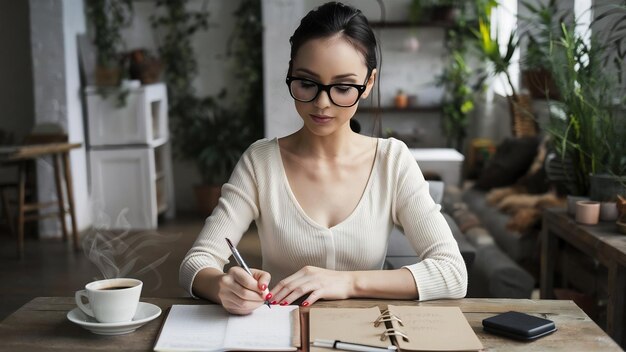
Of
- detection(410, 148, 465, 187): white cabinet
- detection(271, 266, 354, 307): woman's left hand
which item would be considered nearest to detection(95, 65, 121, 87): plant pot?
detection(410, 148, 465, 187): white cabinet

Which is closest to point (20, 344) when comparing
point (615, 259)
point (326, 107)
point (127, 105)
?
point (326, 107)

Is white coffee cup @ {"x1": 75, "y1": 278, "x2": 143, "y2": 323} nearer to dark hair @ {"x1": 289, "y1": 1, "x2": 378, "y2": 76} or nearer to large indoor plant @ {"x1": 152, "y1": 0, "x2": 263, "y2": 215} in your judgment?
dark hair @ {"x1": 289, "y1": 1, "x2": 378, "y2": 76}

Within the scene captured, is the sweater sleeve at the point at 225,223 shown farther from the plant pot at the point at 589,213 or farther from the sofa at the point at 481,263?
the plant pot at the point at 589,213

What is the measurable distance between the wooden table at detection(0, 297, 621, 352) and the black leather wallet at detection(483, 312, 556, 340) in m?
0.01

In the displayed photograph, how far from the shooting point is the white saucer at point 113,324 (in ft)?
4.77

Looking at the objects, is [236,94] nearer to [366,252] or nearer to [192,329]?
[366,252]

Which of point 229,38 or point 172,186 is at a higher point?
point 229,38

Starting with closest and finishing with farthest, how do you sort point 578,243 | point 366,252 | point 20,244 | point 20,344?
1. point 20,344
2. point 366,252
3. point 578,243
4. point 20,244

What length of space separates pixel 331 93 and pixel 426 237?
1.40 ft

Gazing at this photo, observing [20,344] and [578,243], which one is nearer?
[20,344]

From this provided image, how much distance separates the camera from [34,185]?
616 cm

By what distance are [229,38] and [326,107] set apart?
5524 millimetres

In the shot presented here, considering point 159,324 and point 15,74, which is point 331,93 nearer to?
point 159,324

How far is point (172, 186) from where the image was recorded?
7.16m
